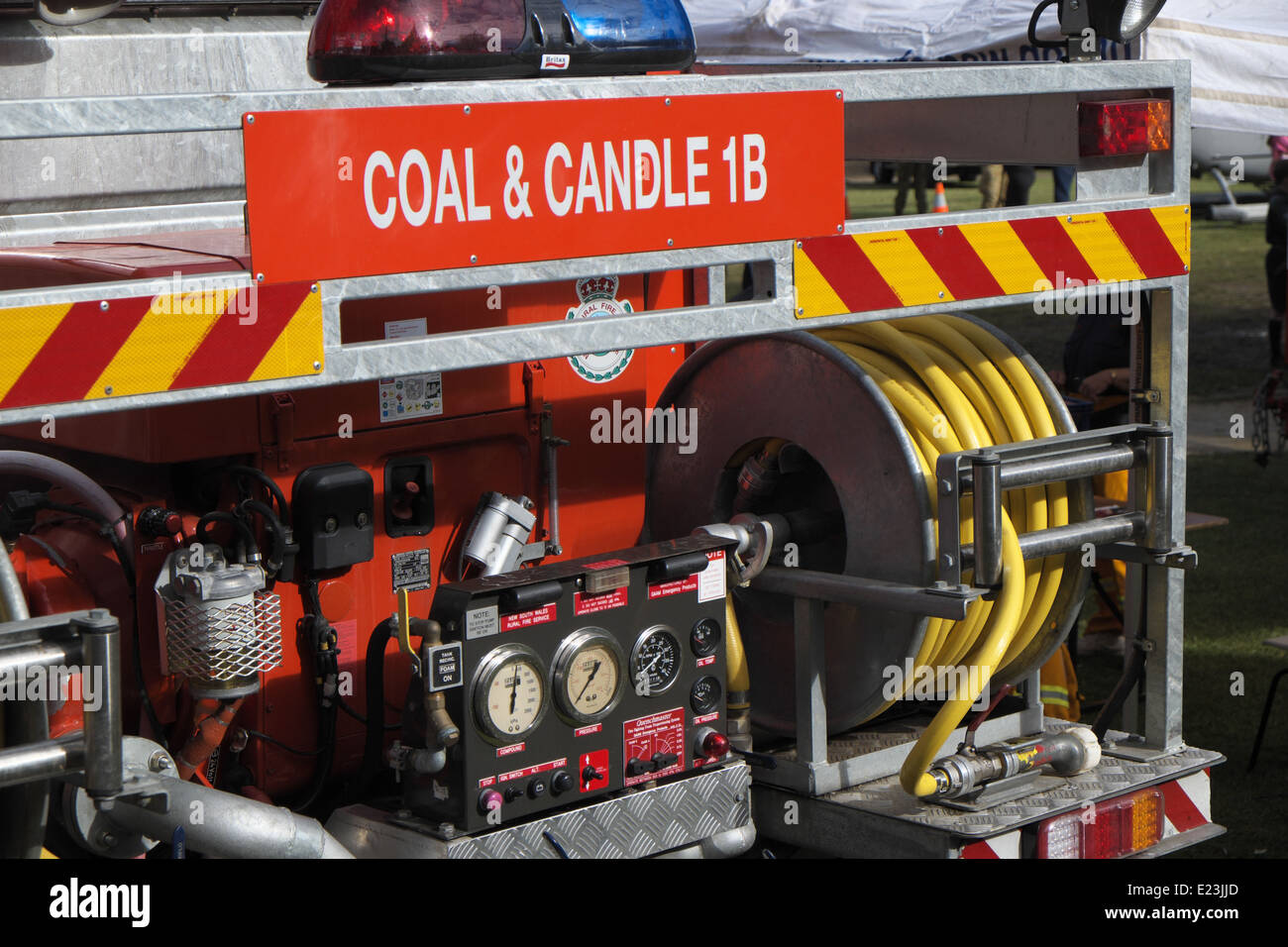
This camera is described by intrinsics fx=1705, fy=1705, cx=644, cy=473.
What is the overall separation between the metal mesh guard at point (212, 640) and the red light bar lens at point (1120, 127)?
1913mm

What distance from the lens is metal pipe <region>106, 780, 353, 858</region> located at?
2707 millimetres

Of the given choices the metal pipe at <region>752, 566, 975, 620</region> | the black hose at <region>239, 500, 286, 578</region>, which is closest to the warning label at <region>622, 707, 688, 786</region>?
the metal pipe at <region>752, 566, 975, 620</region>

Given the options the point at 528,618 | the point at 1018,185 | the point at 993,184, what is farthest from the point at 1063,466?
the point at 993,184

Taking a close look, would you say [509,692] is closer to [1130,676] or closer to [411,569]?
[411,569]

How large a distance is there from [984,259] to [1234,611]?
15.4 ft

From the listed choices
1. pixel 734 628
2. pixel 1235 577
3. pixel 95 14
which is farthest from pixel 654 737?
pixel 1235 577

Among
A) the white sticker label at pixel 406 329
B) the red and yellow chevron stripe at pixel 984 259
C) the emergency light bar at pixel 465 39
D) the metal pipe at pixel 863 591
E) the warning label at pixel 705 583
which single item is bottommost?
the metal pipe at pixel 863 591

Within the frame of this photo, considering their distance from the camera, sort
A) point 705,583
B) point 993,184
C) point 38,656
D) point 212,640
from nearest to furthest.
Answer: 1. point 38,656
2. point 212,640
3. point 705,583
4. point 993,184

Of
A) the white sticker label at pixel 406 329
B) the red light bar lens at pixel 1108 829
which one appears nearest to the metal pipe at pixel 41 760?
the white sticker label at pixel 406 329

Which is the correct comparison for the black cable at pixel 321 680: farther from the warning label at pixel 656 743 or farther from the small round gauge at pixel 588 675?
the warning label at pixel 656 743

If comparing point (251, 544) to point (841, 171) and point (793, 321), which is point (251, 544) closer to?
point (793, 321)

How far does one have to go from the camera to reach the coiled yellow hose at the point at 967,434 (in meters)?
3.31

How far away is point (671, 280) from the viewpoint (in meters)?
4.05

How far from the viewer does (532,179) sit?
271 cm
